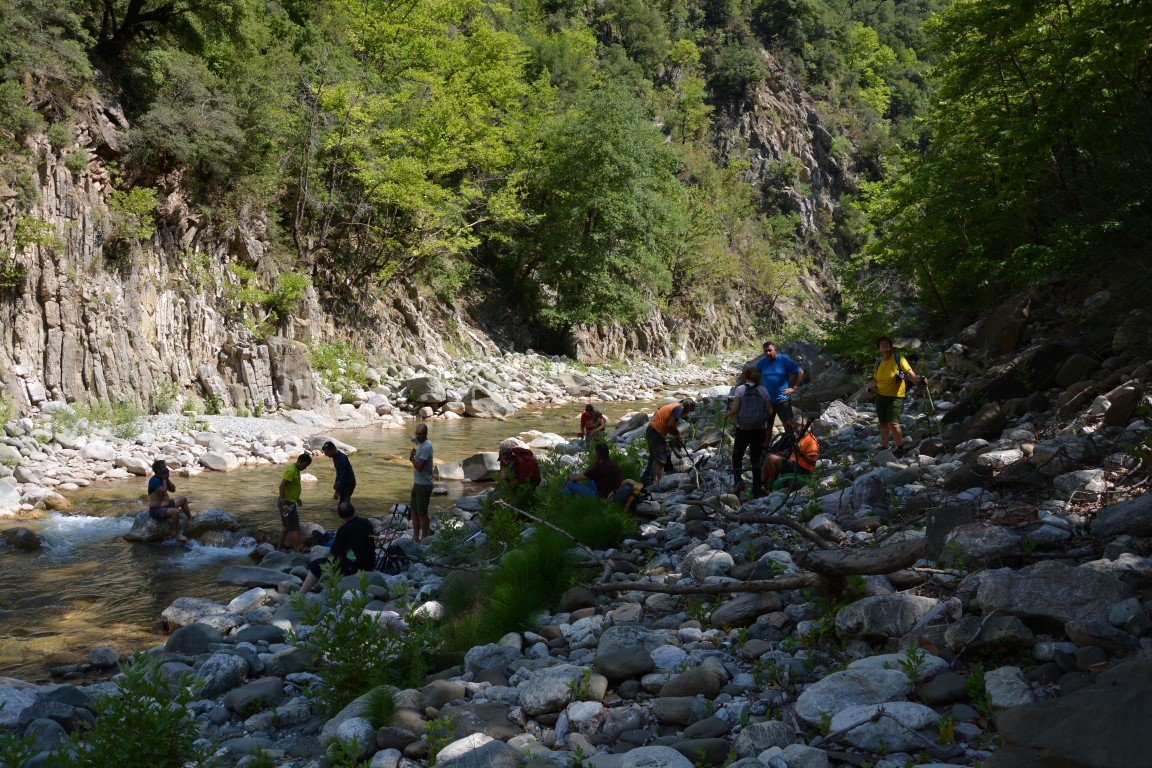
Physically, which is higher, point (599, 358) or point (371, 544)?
point (599, 358)

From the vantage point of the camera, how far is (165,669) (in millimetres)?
6035

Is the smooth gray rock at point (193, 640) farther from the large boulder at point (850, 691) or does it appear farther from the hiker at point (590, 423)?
the hiker at point (590, 423)

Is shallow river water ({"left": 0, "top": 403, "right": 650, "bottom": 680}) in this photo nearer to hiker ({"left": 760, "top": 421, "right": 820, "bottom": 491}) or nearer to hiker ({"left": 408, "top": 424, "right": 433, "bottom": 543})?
hiker ({"left": 408, "top": 424, "right": 433, "bottom": 543})

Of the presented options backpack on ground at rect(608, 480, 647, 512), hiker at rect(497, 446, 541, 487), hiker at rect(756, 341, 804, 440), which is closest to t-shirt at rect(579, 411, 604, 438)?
hiker at rect(497, 446, 541, 487)

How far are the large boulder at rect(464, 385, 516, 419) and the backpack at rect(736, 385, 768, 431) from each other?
14.1 m

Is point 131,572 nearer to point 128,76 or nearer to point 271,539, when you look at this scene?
point 271,539

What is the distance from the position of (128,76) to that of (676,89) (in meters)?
44.8

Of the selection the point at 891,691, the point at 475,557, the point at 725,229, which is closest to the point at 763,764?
the point at 891,691

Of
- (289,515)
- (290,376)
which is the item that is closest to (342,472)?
(289,515)

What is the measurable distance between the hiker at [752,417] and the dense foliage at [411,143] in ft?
47.6

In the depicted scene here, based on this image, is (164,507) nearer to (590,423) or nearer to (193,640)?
(193,640)

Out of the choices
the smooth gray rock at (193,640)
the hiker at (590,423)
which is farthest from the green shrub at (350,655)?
the hiker at (590,423)

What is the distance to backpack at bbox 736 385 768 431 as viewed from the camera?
30.5ft

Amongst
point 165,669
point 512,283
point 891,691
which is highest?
point 512,283
